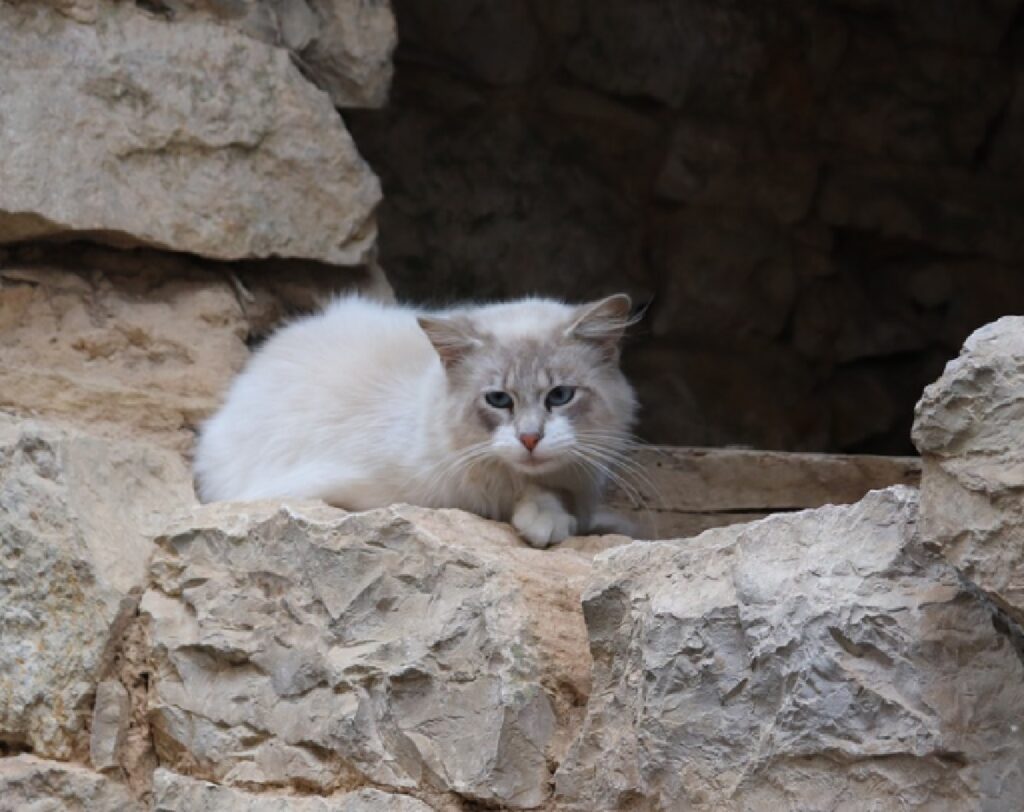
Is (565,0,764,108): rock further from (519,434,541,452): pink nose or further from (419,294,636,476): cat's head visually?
(519,434,541,452): pink nose

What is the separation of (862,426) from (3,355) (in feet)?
12.1

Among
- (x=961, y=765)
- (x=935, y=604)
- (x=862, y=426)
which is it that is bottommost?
(x=862, y=426)

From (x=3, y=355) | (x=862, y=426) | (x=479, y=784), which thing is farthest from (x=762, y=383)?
(x=479, y=784)

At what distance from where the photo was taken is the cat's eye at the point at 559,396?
410 centimetres

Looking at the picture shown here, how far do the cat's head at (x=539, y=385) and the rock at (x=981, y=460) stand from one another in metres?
1.62

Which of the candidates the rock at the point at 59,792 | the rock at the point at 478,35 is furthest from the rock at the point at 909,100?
the rock at the point at 59,792

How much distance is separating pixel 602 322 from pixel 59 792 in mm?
1754

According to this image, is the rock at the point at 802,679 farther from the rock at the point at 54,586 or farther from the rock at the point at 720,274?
the rock at the point at 720,274

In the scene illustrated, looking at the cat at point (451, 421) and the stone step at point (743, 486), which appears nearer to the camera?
the cat at point (451, 421)

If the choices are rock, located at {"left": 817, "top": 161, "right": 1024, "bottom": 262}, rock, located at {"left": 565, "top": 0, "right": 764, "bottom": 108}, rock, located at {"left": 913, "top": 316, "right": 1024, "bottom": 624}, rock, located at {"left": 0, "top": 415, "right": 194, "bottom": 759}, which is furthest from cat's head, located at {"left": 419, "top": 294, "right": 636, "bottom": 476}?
rock, located at {"left": 817, "top": 161, "right": 1024, "bottom": 262}

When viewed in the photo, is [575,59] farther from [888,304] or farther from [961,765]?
[961,765]

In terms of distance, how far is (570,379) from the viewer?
4.12 meters

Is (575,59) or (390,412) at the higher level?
(575,59)

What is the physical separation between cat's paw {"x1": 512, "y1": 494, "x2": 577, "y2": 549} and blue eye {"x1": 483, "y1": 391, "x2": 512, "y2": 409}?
256 millimetres
